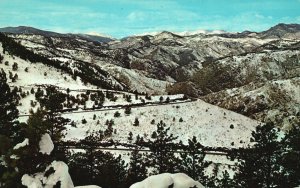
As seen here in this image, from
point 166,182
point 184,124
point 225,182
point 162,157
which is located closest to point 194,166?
point 225,182

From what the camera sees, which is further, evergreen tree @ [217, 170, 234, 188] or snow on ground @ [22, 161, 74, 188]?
evergreen tree @ [217, 170, 234, 188]

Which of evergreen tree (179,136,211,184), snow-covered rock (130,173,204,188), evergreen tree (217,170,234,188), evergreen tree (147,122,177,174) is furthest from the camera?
evergreen tree (147,122,177,174)

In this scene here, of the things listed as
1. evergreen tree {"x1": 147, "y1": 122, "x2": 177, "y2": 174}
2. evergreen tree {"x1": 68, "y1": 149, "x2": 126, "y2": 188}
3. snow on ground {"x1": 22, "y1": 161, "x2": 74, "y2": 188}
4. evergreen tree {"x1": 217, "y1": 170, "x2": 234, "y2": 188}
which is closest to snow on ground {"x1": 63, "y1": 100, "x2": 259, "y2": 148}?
evergreen tree {"x1": 147, "y1": 122, "x2": 177, "y2": 174}

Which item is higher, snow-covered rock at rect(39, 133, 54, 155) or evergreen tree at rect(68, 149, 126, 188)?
snow-covered rock at rect(39, 133, 54, 155)

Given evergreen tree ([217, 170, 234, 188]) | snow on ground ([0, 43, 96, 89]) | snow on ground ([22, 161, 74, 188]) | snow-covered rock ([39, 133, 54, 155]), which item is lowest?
evergreen tree ([217, 170, 234, 188])

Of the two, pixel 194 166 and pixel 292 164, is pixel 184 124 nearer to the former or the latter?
pixel 194 166

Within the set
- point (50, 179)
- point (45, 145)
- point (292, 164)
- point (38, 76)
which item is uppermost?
point (38, 76)

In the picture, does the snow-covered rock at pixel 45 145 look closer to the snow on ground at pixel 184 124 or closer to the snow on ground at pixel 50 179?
the snow on ground at pixel 50 179

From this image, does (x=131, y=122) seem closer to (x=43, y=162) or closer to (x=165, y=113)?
(x=165, y=113)

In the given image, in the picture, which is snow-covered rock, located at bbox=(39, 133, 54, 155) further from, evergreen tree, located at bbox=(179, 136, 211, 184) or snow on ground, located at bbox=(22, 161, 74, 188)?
evergreen tree, located at bbox=(179, 136, 211, 184)
